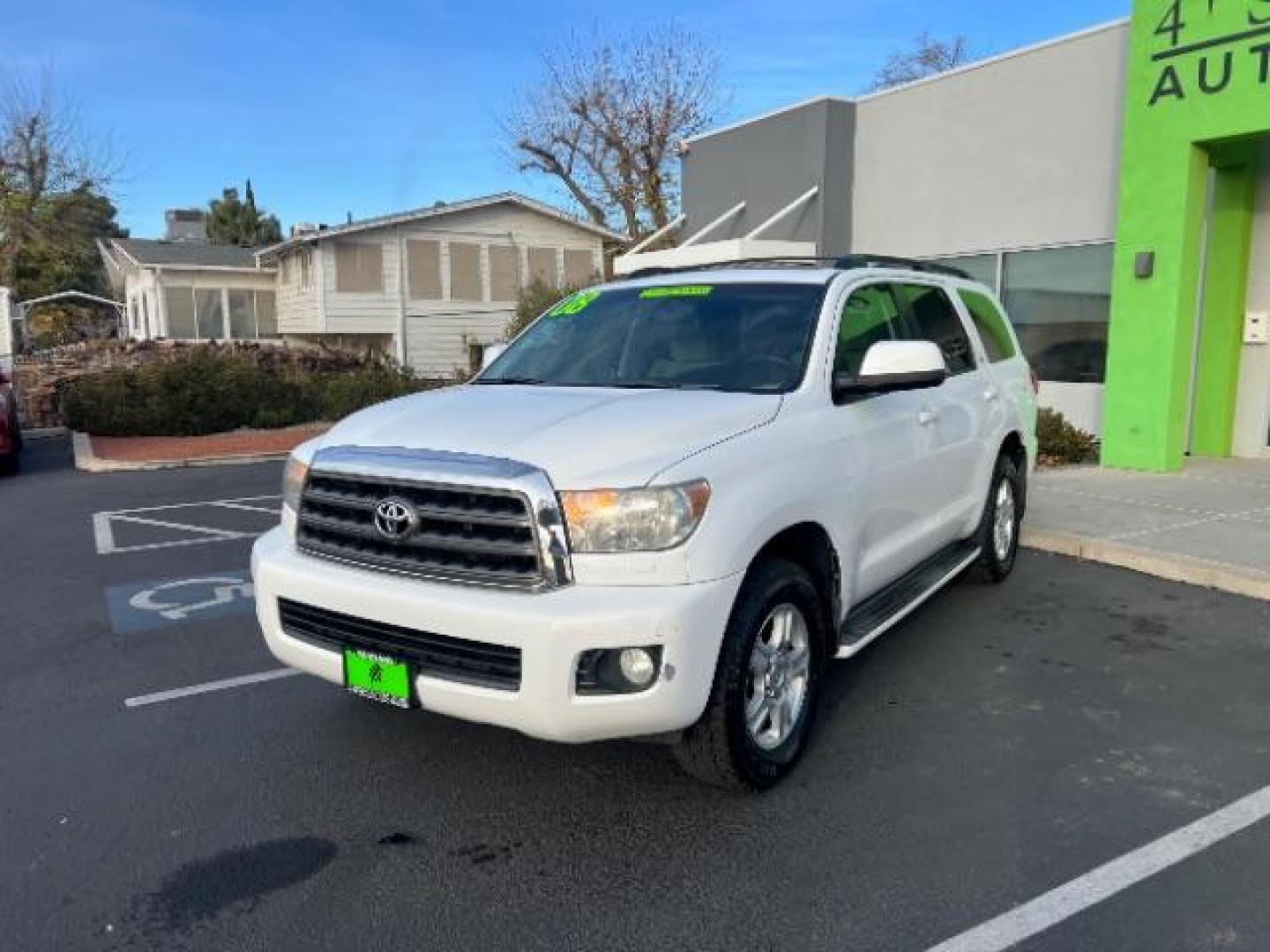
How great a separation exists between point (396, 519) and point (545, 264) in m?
27.2

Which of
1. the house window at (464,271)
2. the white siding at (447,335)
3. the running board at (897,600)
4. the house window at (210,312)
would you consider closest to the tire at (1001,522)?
the running board at (897,600)

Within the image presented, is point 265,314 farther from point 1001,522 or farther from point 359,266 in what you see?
point 1001,522

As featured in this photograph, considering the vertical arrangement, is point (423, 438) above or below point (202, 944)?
above

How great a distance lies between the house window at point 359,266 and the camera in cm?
2703

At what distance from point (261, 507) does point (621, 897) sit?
304 inches

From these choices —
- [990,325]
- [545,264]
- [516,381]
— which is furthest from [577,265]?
[516,381]

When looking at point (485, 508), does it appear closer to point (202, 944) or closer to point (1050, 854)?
point (202, 944)

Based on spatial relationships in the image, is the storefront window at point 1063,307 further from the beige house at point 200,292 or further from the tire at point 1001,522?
the beige house at point 200,292

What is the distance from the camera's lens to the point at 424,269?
28.1 metres

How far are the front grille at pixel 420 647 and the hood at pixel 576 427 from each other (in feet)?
1.93

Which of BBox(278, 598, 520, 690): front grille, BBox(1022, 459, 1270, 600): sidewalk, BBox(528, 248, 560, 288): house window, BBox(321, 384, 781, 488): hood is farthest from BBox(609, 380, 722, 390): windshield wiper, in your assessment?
BBox(528, 248, 560, 288): house window

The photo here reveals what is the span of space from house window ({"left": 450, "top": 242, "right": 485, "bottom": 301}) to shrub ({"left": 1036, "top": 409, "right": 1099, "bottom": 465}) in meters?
20.8

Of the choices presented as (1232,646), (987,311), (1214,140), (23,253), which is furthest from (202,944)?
(23,253)

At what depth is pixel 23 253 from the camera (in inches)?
1463
